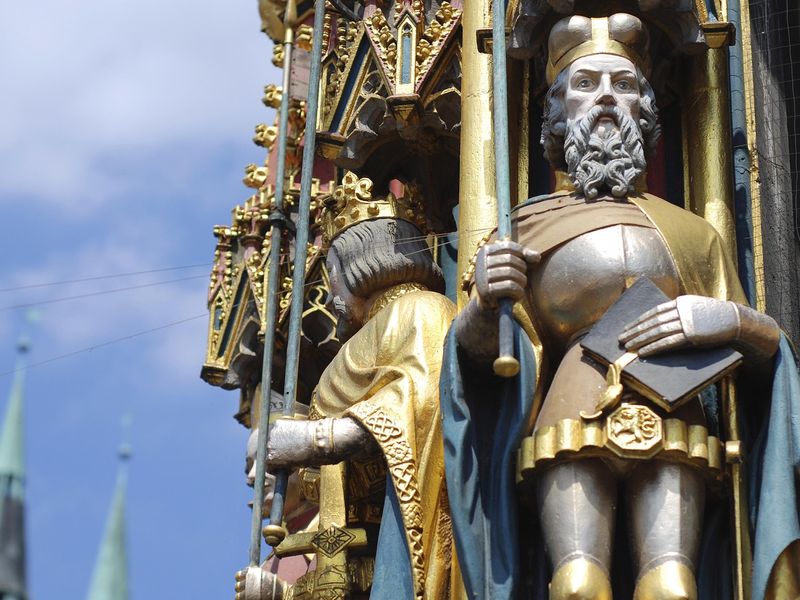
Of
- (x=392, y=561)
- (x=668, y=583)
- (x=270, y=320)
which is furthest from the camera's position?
(x=270, y=320)

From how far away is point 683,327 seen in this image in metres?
4.38

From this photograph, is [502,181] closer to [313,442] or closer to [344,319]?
[313,442]

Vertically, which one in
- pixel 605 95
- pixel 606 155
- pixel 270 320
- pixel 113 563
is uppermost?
pixel 605 95

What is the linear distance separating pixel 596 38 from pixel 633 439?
1.35 m

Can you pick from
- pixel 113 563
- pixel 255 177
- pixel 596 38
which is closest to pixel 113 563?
pixel 113 563

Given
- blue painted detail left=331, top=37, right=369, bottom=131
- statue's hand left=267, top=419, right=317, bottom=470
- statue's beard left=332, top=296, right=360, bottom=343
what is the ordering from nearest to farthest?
statue's hand left=267, top=419, right=317, bottom=470 → statue's beard left=332, top=296, right=360, bottom=343 → blue painted detail left=331, top=37, right=369, bottom=131

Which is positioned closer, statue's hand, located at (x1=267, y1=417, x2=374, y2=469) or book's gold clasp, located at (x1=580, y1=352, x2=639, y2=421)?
book's gold clasp, located at (x1=580, y1=352, x2=639, y2=421)

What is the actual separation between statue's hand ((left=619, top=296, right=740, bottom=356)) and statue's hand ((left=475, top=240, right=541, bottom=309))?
1.01 feet

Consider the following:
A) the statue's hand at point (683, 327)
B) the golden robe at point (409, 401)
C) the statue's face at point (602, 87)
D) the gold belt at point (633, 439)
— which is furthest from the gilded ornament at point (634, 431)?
the statue's face at point (602, 87)

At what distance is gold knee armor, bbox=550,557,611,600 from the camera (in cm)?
414

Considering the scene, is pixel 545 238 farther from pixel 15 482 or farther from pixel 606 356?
pixel 15 482

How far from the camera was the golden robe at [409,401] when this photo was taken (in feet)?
16.0

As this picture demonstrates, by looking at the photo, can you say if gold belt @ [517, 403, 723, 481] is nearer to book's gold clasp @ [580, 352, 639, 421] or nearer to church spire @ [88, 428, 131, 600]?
book's gold clasp @ [580, 352, 639, 421]

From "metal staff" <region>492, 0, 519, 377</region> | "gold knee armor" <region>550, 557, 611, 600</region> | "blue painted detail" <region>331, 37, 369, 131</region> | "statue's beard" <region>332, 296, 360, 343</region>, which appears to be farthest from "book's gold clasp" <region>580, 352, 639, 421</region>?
"blue painted detail" <region>331, 37, 369, 131</region>
